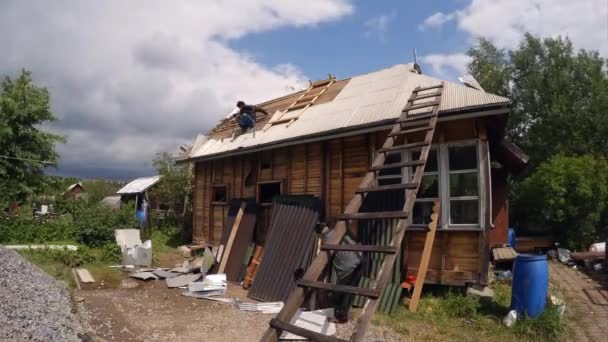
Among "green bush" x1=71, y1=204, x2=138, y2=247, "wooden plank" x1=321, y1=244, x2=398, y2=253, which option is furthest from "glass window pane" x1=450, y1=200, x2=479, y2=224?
"green bush" x1=71, y1=204, x2=138, y2=247

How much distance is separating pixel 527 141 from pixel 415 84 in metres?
15.2

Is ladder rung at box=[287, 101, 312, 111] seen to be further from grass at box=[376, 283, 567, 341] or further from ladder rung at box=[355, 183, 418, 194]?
ladder rung at box=[355, 183, 418, 194]

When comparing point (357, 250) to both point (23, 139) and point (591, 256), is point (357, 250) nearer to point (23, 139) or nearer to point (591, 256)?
point (591, 256)

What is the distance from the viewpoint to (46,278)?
27.9ft

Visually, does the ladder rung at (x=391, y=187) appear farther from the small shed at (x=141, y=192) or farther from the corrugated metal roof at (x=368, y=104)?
the small shed at (x=141, y=192)

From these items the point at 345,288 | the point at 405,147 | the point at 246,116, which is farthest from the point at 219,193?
the point at 345,288

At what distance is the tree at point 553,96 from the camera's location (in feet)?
64.6

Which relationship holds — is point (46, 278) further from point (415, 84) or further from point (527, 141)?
point (527, 141)

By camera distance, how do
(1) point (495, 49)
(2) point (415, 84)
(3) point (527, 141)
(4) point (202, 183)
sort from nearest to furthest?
(2) point (415, 84) → (4) point (202, 183) → (3) point (527, 141) → (1) point (495, 49)

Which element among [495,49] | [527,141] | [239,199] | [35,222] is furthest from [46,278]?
[495,49]

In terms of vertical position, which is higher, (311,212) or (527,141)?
(527,141)

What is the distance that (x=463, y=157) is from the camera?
757 centimetres

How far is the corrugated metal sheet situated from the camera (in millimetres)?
7898

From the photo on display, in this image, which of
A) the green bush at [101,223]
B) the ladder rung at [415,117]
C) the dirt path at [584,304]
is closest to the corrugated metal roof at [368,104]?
the ladder rung at [415,117]
